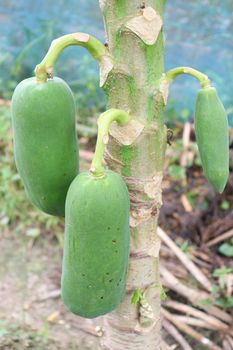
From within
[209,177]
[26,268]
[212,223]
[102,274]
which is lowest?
[26,268]

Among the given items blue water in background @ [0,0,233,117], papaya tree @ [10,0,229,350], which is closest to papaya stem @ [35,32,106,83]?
papaya tree @ [10,0,229,350]

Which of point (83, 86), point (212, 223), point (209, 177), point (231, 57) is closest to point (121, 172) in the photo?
point (209, 177)

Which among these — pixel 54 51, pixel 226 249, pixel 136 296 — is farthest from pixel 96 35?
pixel 54 51

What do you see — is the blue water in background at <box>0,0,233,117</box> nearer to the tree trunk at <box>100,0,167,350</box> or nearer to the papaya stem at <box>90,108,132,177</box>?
the tree trunk at <box>100,0,167,350</box>

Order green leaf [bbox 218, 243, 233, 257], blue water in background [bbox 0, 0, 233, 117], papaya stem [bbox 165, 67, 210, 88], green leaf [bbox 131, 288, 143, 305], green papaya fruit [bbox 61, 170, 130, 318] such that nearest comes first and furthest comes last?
green papaya fruit [bbox 61, 170, 130, 318] → papaya stem [bbox 165, 67, 210, 88] → green leaf [bbox 131, 288, 143, 305] → green leaf [bbox 218, 243, 233, 257] → blue water in background [bbox 0, 0, 233, 117]

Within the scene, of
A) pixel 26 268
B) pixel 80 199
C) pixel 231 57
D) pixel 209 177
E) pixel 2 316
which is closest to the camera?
pixel 80 199

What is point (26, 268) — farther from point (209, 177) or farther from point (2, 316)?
point (209, 177)

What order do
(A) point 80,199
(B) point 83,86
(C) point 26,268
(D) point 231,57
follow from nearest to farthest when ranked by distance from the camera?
(A) point 80,199, (C) point 26,268, (D) point 231,57, (B) point 83,86

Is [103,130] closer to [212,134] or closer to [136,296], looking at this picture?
[212,134]
